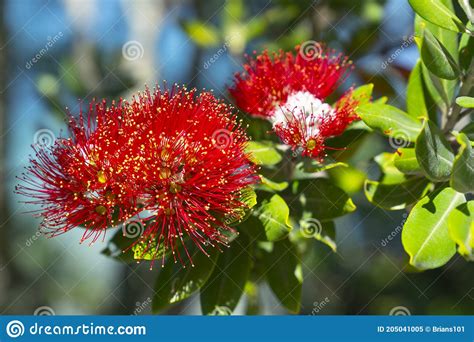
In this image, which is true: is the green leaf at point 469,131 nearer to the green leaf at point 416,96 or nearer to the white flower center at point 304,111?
the green leaf at point 416,96

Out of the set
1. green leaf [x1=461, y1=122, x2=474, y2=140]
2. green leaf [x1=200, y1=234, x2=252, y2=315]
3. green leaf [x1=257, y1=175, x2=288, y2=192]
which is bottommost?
green leaf [x1=461, y1=122, x2=474, y2=140]

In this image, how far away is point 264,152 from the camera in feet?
6.23

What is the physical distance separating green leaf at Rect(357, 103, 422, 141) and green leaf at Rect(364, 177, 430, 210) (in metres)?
0.20

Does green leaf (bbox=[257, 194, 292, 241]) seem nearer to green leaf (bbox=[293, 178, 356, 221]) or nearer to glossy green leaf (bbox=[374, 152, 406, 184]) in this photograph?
green leaf (bbox=[293, 178, 356, 221])

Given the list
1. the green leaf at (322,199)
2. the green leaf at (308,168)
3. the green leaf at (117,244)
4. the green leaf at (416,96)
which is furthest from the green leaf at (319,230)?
the green leaf at (117,244)

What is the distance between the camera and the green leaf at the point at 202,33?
315cm

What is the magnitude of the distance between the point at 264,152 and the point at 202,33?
1491mm

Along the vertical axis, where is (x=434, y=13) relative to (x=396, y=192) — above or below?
above

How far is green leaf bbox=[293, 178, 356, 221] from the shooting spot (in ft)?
6.16

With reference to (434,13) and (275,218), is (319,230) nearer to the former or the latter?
(275,218)

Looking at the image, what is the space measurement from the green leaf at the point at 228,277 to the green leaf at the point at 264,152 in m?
0.30

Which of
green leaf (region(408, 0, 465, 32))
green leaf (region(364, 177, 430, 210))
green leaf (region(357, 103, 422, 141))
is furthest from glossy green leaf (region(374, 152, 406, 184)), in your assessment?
green leaf (region(408, 0, 465, 32))

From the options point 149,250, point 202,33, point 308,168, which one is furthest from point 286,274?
point 202,33

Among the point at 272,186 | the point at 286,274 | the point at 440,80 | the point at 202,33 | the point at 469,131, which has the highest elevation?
the point at 202,33
